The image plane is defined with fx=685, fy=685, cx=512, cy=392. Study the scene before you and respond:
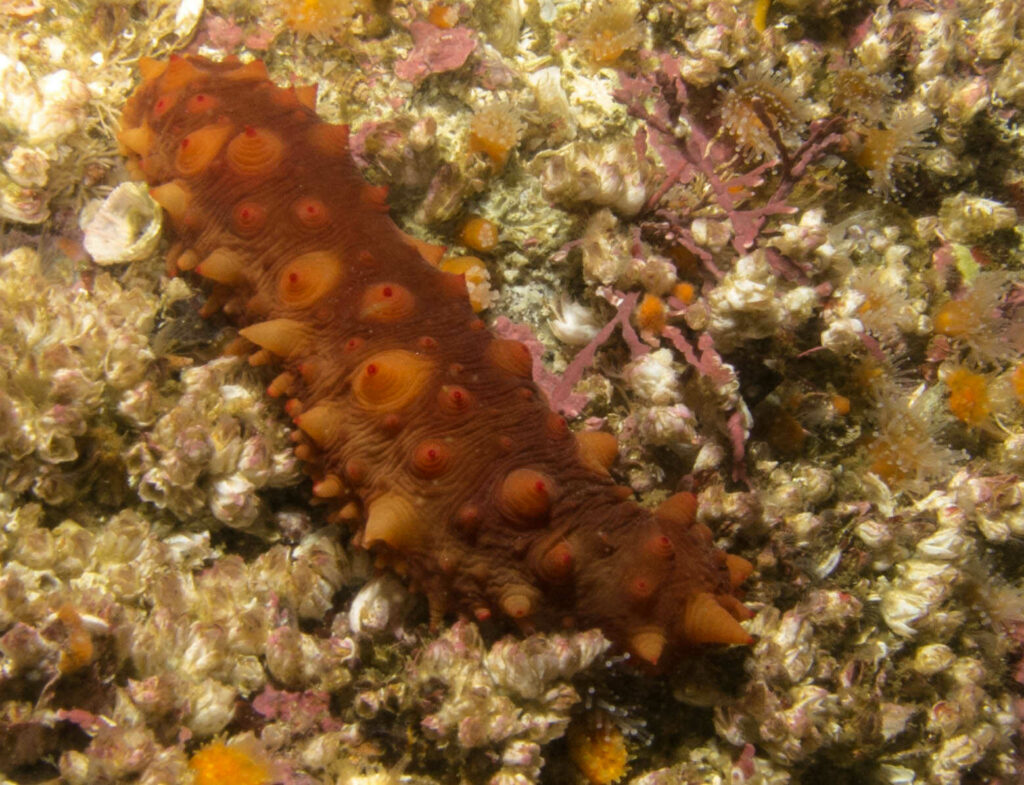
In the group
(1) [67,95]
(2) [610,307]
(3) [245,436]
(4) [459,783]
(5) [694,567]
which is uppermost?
(1) [67,95]

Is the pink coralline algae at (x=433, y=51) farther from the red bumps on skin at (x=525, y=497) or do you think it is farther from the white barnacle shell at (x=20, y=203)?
the red bumps on skin at (x=525, y=497)

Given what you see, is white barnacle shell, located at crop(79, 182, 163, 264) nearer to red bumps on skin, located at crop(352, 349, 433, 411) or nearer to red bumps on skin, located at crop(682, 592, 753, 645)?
red bumps on skin, located at crop(352, 349, 433, 411)

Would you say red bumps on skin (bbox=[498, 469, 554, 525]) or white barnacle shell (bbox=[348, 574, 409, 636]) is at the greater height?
red bumps on skin (bbox=[498, 469, 554, 525])

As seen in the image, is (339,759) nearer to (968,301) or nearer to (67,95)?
(67,95)

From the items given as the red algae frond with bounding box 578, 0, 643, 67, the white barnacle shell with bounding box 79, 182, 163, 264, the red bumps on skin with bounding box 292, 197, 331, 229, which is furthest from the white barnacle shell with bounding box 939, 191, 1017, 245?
the white barnacle shell with bounding box 79, 182, 163, 264

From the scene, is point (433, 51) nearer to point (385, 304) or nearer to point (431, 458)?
point (385, 304)

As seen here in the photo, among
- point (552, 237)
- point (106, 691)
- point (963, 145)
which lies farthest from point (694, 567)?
point (963, 145)

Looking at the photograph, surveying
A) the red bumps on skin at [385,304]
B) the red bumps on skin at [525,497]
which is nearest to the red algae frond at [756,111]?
the red bumps on skin at [385,304]
